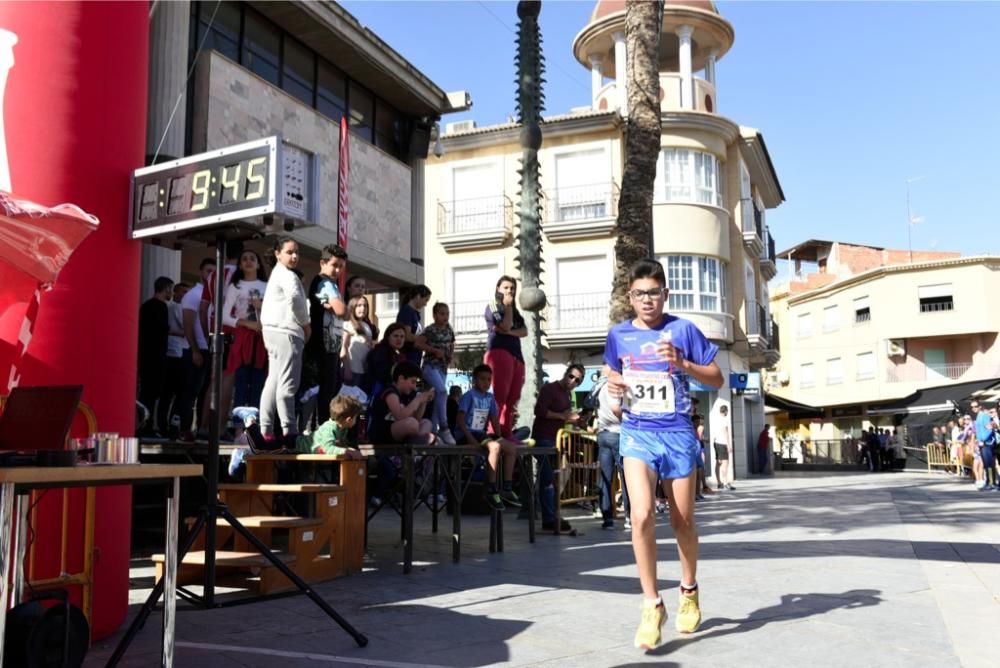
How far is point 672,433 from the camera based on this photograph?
469 cm

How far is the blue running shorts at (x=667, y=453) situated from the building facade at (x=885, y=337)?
39.6 meters

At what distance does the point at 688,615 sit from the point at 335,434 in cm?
319

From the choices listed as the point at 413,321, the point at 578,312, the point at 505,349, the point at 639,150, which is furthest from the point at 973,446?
the point at 413,321

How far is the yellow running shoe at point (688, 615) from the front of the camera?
15.1 feet

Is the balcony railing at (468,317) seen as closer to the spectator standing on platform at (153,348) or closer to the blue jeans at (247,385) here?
the spectator standing on platform at (153,348)

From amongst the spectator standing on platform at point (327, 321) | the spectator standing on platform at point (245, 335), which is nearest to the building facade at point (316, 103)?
the spectator standing on platform at point (245, 335)

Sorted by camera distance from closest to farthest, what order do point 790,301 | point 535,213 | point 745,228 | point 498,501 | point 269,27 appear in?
point 498,501 < point 535,213 < point 269,27 < point 745,228 < point 790,301

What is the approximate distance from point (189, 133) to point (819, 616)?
11.7 meters

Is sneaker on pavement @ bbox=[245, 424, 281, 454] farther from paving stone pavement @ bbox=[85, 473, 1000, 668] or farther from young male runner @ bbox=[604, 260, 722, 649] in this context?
young male runner @ bbox=[604, 260, 722, 649]

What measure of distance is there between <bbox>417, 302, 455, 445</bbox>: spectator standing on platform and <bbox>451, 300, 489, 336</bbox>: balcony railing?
71.0ft

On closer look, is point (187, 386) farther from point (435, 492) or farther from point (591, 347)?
point (591, 347)

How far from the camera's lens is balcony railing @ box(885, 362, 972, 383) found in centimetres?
4716

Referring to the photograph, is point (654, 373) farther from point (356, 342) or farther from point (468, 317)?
point (468, 317)

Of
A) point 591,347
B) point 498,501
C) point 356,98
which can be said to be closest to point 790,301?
point 591,347
